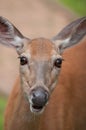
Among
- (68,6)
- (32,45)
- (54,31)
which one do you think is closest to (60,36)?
(32,45)

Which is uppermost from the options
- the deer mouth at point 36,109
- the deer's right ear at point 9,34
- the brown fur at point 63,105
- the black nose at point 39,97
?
the deer's right ear at point 9,34

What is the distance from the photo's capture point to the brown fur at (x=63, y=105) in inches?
417

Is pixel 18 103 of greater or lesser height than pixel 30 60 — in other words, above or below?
below

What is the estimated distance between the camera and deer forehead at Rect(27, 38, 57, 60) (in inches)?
404

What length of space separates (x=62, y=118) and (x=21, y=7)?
8053 millimetres

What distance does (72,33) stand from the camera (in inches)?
438

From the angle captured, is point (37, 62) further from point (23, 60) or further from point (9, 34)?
point (9, 34)

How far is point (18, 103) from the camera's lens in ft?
35.0

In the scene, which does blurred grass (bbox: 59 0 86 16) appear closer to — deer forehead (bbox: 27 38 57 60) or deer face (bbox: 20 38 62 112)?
deer forehead (bbox: 27 38 57 60)

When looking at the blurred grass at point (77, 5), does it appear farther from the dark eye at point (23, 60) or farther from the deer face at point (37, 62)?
the dark eye at point (23, 60)

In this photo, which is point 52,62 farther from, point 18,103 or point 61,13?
point 61,13

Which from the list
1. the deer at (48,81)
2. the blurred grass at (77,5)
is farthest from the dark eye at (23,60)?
the blurred grass at (77,5)

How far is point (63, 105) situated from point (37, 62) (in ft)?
5.10

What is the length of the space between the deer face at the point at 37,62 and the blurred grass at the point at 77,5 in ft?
30.4
